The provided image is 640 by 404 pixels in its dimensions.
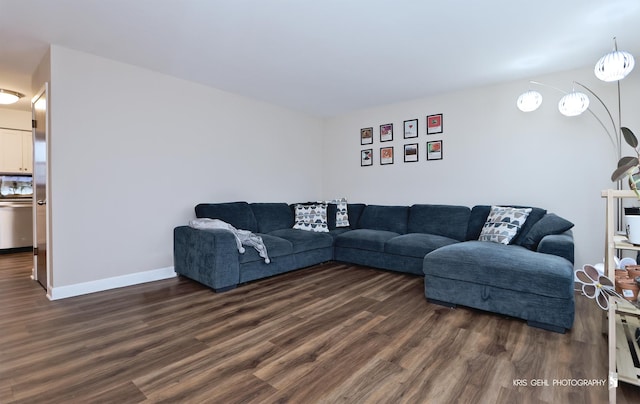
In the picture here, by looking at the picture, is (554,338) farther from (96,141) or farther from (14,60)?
(14,60)

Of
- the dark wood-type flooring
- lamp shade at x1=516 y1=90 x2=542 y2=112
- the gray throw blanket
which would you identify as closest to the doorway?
the dark wood-type flooring

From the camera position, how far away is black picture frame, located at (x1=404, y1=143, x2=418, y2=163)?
462 centimetres

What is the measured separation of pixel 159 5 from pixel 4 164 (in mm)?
5289

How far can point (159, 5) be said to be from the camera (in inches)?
88.6

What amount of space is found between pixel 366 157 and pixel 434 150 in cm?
116

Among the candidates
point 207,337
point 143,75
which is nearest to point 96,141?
point 143,75

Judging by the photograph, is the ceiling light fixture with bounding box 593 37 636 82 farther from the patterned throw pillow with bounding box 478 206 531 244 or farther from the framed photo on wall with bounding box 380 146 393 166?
the framed photo on wall with bounding box 380 146 393 166

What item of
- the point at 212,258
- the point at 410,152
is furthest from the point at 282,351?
the point at 410,152

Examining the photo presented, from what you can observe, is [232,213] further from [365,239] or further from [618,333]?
[618,333]

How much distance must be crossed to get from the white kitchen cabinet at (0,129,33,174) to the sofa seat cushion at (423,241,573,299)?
676 cm

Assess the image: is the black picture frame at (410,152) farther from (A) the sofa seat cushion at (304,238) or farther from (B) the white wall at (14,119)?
(B) the white wall at (14,119)

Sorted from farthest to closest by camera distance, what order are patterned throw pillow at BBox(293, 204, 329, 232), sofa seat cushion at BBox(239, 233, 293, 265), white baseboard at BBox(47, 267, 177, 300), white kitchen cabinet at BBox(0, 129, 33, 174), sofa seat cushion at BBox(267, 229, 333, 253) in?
white kitchen cabinet at BBox(0, 129, 33, 174), patterned throw pillow at BBox(293, 204, 329, 232), sofa seat cushion at BBox(267, 229, 333, 253), sofa seat cushion at BBox(239, 233, 293, 265), white baseboard at BBox(47, 267, 177, 300)

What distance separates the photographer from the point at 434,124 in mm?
4430

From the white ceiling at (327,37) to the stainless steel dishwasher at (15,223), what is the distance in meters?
2.39
